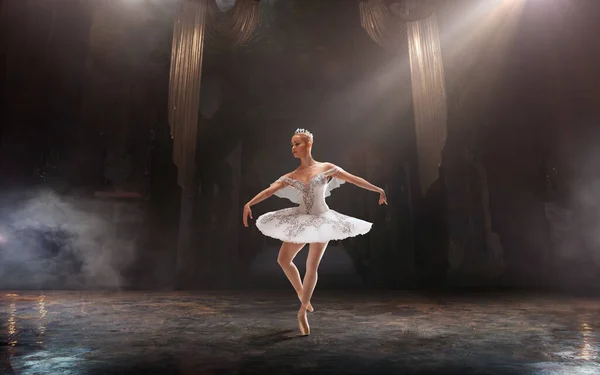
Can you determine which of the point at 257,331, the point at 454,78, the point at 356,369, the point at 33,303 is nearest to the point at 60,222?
the point at 33,303

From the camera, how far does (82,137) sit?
630 cm

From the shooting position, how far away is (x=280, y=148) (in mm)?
6465

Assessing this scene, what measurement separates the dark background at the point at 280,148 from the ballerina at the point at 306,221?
3.10 m

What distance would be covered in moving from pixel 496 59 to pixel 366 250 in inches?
154

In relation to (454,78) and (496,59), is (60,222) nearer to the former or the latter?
(454,78)

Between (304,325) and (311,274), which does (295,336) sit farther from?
(311,274)

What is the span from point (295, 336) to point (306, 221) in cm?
89

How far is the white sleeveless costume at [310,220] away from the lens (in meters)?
3.02

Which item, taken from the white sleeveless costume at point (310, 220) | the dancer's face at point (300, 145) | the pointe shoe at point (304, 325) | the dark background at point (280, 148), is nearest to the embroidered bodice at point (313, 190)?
the white sleeveless costume at point (310, 220)

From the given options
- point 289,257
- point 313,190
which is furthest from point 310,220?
point 289,257

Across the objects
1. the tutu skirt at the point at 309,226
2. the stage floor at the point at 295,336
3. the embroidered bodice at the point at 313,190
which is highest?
the embroidered bodice at the point at 313,190

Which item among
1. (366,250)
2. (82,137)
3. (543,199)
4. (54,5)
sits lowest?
(366,250)

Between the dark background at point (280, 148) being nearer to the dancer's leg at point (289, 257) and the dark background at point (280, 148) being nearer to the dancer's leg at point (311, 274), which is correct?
the dancer's leg at point (289, 257)

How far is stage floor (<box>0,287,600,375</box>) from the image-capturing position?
226cm
